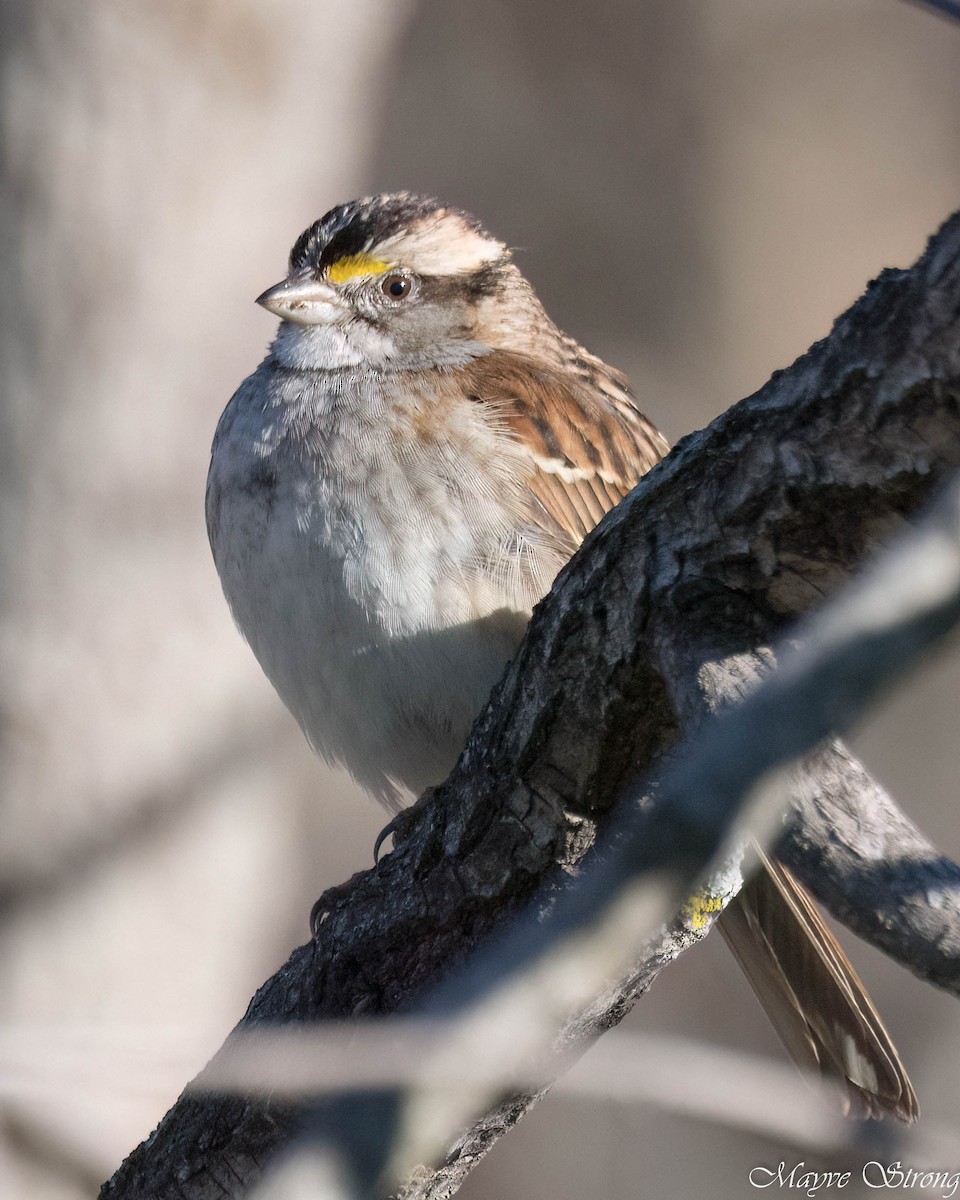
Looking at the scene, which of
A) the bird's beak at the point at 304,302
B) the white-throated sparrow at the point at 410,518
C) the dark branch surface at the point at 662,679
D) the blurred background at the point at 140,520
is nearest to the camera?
the dark branch surface at the point at 662,679

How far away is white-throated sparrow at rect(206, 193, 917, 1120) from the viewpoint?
2389mm

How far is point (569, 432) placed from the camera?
2826mm

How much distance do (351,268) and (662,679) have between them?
1.60 metres

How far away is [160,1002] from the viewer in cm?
417

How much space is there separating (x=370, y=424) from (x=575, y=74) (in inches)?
224

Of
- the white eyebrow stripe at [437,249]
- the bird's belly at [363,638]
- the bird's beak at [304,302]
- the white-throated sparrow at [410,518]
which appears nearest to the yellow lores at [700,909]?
the white-throated sparrow at [410,518]

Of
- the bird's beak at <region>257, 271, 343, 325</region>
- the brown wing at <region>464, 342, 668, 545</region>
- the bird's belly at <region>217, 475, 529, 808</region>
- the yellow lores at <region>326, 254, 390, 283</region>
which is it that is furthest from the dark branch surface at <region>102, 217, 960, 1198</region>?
the yellow lores at <region>326, 254, 390, 283</region>

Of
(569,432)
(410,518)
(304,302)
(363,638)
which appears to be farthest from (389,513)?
(304,302)

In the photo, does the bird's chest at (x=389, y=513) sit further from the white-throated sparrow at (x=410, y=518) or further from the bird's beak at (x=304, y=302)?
the bird's beak at (x=304, y=302)

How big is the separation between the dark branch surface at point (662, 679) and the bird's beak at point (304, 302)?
127cm

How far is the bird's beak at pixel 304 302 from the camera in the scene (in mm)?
2883

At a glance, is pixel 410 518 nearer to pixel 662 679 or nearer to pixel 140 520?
pixel 662 679

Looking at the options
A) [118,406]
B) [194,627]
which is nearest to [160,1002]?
[194,627]

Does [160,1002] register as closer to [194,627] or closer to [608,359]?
[194,627]
